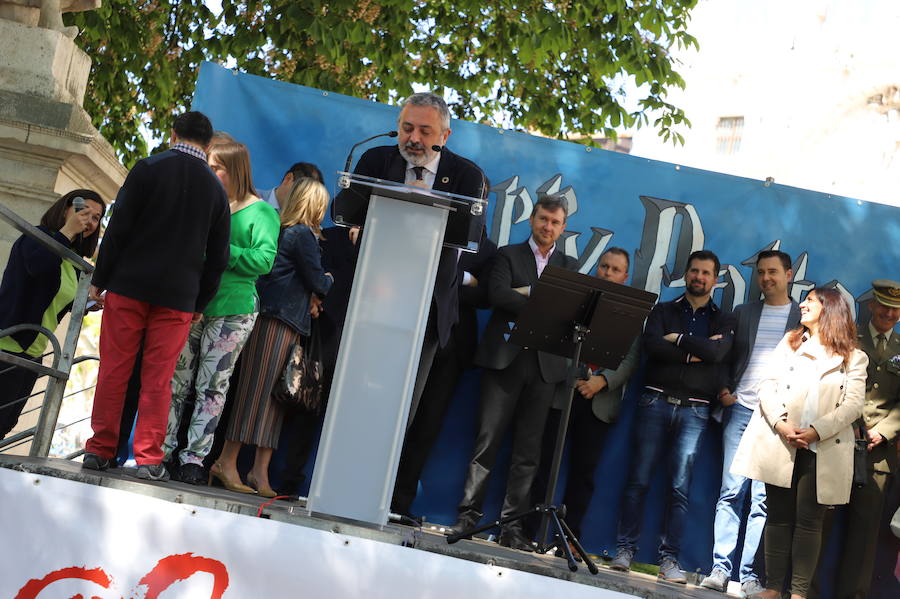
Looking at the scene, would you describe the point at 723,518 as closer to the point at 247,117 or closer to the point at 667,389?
the point at 667,389

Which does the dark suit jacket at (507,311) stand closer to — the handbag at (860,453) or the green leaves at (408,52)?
the handbag at (860,453)

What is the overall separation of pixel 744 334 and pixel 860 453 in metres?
1.02

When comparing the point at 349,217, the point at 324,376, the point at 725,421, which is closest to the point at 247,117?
the point at 324,376

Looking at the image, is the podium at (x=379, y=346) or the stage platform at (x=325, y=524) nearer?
the stage platform at (x=325, y=524)

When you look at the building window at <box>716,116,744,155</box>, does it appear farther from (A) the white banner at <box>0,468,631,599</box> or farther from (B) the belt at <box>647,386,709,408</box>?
(A) the white banner at <box>0,468,631,599</box>

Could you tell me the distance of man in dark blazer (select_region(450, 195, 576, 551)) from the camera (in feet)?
19.9

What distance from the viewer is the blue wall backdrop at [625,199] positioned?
22.8 feet

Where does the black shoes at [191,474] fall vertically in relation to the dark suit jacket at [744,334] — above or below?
below

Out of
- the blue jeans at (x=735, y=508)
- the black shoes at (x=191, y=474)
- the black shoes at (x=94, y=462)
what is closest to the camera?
the black shoes at (x=94, y=462)

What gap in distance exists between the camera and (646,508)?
6668 mm

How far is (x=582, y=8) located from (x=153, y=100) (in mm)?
4821

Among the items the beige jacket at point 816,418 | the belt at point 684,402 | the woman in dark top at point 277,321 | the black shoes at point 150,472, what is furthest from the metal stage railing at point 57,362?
the beige jacket at point 816,418

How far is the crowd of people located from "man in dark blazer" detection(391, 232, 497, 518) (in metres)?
0.01

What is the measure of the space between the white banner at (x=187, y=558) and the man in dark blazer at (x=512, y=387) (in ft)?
7.02
